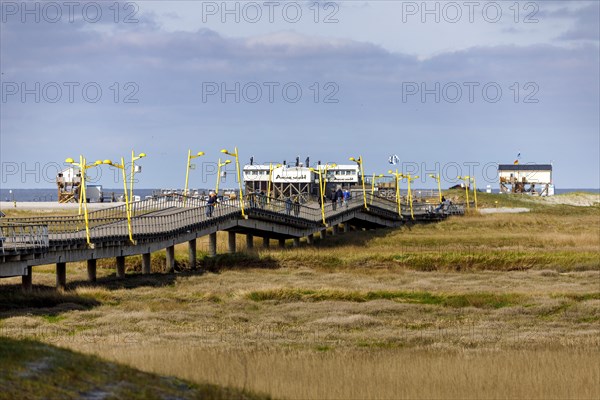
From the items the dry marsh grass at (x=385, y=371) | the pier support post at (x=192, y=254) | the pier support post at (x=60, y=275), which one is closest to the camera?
the dry marsh grass at (x=385, y=371)

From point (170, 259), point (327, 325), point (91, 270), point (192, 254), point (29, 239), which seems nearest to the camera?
A: point (327, 325)

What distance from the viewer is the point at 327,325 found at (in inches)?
1485

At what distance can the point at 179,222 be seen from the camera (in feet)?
198

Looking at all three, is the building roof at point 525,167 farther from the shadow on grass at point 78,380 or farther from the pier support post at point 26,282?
the shadow on grass at point 78,380

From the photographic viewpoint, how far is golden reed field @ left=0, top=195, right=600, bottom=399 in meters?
23.8

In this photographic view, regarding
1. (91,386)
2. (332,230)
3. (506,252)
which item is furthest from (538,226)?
(91,386)

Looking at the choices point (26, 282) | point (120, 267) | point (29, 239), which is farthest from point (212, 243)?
point (26, 282)

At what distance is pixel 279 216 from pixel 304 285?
66.7 feet

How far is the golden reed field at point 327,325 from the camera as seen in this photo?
78.2 ft

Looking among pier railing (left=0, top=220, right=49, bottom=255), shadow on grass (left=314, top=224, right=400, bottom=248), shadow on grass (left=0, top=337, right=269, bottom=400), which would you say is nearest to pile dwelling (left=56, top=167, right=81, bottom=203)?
shadow on grass (left=314, top=224, right=400, bottom=248)

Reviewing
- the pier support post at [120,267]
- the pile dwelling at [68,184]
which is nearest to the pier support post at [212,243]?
the pier support post at [120,267]

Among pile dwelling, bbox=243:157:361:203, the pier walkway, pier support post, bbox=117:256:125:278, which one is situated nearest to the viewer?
the pier walkway

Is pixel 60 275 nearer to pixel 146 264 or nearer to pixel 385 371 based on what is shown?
pixel 146 264

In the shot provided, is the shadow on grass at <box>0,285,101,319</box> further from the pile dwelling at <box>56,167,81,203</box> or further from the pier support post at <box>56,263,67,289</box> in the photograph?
the pile dwelling at <box>56,167,81,203</box>
